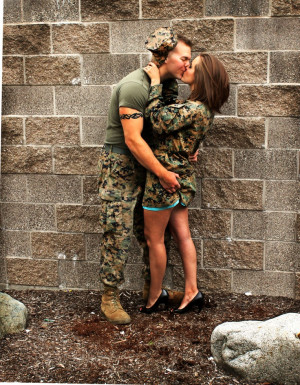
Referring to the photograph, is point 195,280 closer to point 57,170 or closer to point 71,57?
point 57,170

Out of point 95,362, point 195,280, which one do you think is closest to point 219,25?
point 195,280

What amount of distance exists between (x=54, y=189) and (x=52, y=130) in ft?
1.59

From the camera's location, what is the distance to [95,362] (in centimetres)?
337

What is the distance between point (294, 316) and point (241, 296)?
1190mm

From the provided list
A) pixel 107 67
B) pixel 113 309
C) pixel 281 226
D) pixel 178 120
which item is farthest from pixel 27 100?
pixel 281 226

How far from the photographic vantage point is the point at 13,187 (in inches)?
177

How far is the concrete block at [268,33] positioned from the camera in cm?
395

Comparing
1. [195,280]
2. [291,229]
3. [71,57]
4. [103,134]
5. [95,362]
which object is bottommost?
[95,362]

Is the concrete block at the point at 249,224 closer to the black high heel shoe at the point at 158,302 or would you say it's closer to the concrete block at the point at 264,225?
the concrete block at the point at 264,225

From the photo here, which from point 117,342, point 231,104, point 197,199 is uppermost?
point 231,104

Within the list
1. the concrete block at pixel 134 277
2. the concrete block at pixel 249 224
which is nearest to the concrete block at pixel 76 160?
the concrete block at pixel 134 277

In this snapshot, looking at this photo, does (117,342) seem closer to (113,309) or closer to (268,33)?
(113,309)

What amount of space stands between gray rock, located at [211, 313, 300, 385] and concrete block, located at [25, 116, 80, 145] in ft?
6.50

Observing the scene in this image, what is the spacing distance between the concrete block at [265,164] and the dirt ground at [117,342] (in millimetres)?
998
